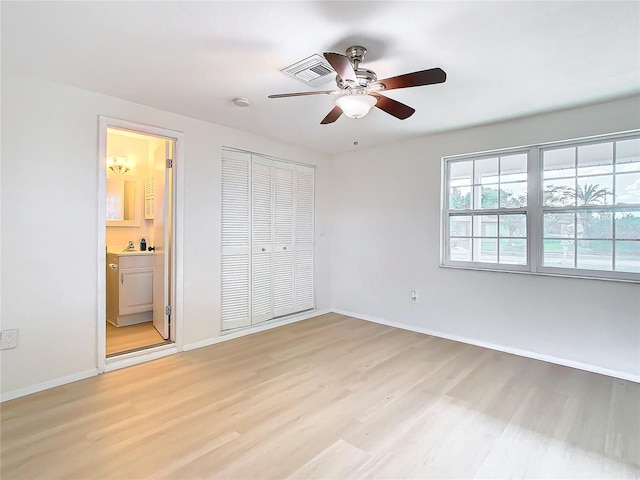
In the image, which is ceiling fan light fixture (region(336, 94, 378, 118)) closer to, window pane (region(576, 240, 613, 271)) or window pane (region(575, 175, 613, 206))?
window pane (region(575, 175, 613, 206))

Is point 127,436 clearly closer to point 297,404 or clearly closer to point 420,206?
point 297,404

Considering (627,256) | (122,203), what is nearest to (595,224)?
(627,256)

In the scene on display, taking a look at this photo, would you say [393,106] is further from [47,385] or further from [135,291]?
[135,291]

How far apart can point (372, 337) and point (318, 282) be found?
139cm

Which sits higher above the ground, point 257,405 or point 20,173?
point 20,173

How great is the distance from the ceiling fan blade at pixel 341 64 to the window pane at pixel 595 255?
2.87 meters

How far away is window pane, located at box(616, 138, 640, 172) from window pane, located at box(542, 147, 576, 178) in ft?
1.09

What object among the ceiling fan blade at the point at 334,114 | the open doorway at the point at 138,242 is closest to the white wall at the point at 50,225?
the open doorway at the point at 138,242

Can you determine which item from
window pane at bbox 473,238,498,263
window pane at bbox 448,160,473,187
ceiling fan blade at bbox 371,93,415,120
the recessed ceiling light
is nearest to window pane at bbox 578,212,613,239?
window pane at bbox 473,238,498,263

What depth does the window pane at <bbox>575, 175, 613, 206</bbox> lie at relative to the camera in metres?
3.15

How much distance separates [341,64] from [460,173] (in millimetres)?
2786

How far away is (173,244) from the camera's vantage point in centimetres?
356

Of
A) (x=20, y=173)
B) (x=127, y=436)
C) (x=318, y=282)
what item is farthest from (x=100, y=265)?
(x=318, y=282)

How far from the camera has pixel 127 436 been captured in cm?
208
